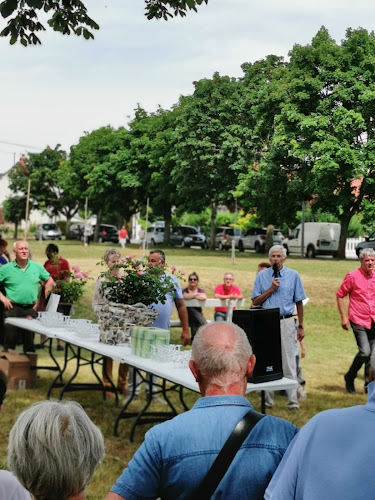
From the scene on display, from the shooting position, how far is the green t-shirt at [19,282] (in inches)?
385

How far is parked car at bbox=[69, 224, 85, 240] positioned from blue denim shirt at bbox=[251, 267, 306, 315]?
5301 cm

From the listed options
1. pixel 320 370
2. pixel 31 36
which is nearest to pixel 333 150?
pixel 320 370

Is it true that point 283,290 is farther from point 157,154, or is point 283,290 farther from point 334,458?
point 157,154

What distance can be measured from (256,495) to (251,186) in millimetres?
44587

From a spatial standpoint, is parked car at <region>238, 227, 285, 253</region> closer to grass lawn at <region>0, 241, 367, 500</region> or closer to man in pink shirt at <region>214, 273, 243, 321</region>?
grass lawn at <region>0, 241, 367, 500</region>

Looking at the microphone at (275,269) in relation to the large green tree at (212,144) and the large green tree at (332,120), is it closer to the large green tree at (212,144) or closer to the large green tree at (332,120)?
the large green tree at (332,120)

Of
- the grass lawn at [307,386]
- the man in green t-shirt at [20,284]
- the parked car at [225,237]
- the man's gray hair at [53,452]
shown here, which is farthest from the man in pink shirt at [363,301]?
the parked car at [225,237]

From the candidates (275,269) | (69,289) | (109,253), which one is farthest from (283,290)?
(69,289)

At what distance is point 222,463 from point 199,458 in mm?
82

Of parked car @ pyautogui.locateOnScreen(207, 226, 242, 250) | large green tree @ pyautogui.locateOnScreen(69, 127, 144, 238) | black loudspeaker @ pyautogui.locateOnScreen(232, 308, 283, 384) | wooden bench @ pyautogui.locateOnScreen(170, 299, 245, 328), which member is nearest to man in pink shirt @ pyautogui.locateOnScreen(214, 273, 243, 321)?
wooden bench @ pyautogui.locateOnScreen(170, 299, 245, 328)

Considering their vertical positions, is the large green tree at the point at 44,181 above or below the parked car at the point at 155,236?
above

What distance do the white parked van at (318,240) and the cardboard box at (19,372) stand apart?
33.4 metres

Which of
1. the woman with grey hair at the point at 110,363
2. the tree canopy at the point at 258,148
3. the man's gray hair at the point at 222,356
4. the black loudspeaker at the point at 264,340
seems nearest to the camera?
the man's gray hair at the point at 222,356

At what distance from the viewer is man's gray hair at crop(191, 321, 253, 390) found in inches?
106
